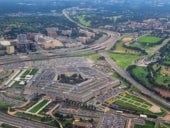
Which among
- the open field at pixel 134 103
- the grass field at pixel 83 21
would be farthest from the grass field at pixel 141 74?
the grass field at pixel 83 21

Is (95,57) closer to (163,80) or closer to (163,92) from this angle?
(163,80)

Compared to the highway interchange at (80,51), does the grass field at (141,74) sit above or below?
above

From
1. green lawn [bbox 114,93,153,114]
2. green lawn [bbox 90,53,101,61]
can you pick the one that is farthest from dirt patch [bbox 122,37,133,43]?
green lawn [bbox 114,93,153,114]

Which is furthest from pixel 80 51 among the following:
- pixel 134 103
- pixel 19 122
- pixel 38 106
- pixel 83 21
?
pixel 83 21

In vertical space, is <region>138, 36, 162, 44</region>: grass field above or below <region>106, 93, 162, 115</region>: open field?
below

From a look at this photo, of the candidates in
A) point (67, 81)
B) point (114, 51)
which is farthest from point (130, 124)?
point (114, 51)

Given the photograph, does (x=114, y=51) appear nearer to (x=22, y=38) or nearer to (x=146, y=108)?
(x=22, y=38)

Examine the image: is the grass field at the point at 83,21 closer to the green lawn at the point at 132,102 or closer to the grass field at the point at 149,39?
the grass field at the point at 149,39

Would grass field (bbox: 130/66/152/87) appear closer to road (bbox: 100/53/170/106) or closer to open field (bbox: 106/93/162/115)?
road (bbox: 100/53/170/106)
